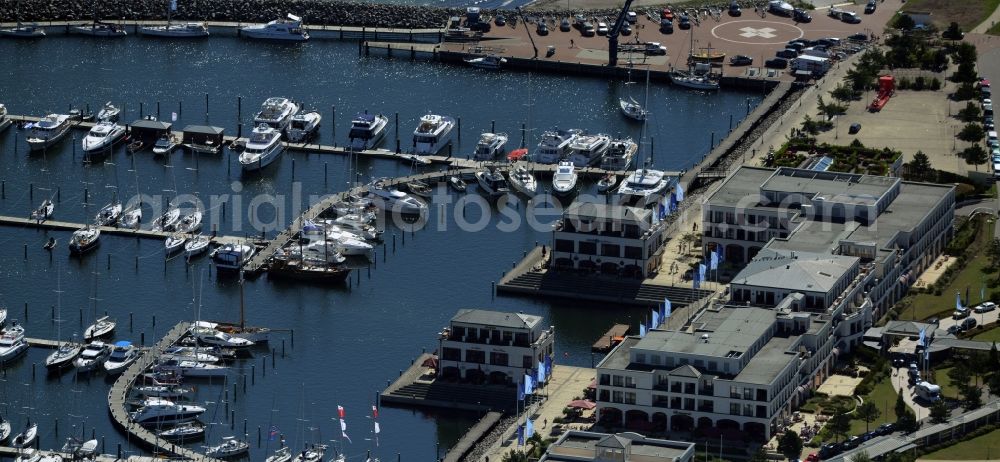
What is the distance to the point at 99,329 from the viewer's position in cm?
18200

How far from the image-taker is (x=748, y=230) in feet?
643

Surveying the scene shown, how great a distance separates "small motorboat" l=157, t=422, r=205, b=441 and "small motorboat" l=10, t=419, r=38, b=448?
7.04m

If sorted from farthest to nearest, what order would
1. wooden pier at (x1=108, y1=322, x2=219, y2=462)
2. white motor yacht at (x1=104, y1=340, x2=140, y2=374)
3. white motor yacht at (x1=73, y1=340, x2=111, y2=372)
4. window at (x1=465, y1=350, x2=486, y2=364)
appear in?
white motor yacht at (x1=73, y1=340, x2=111, y2=372) → white motor yacht at (x1=104, y1=340, x2=140, y2=374) → window at (x1=465, y1=350, x2=486, y2=364) → wooden pier at (x1=108, y1=322, x2=219, y2=462)

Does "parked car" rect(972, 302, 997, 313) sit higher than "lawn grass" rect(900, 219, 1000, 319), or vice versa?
"parked car" rect(972, 302, 997, 313)

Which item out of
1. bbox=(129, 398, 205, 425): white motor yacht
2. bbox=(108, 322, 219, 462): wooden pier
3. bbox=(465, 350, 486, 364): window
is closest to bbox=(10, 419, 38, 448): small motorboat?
bbox=(108, 322, 219, 462): wooden pier

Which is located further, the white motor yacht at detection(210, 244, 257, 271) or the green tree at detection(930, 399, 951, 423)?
the white motor yacht at detection(210, 244, 257, 271)

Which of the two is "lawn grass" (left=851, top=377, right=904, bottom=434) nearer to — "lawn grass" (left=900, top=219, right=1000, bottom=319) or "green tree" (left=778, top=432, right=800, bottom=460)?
"green tree" (left=778, top=432, right=800, bottom=460)

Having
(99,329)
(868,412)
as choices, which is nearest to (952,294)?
(868,412)

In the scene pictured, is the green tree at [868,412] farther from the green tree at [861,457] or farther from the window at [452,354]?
the window at [452,354]

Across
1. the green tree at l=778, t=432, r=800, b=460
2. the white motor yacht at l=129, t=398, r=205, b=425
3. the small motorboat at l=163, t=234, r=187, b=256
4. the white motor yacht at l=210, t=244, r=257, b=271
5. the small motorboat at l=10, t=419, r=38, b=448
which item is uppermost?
the green tree at l=778, t=432, r=800, b=460

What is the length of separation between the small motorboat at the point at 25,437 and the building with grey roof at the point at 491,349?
959 inches

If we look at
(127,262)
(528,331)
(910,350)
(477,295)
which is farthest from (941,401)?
(127,262)

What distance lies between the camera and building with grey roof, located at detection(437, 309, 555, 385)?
173750 mm

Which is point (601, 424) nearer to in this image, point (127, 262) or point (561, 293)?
point (561, 293)
